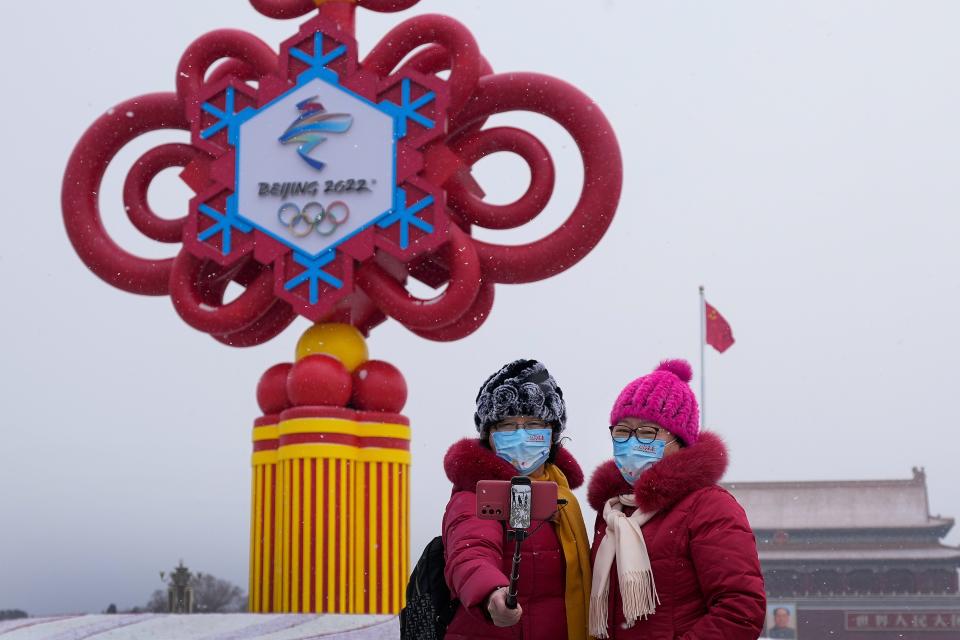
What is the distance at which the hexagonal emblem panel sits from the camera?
30.6 ft

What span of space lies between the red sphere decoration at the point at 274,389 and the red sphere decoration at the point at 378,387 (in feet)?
1.78

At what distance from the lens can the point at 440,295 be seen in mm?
9281

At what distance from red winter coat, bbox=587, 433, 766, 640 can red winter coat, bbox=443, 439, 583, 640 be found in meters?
0.14

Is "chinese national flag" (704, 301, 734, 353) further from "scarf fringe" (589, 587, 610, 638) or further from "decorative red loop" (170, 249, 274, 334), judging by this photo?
"scarf fringe" (589, 587, 610, 638)

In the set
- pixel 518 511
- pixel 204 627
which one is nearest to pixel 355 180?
pixel 204 627

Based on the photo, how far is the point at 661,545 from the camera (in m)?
2.92

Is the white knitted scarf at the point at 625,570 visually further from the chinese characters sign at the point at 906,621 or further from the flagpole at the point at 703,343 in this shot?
the chinese characters sign at the point at 906,621

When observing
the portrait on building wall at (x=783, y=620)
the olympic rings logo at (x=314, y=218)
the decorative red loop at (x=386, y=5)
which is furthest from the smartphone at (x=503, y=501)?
the portrait on building wall at (x=783, y=620)

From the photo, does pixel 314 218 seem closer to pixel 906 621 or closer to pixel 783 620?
pixel 783 620

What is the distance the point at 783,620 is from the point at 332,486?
19.3 m

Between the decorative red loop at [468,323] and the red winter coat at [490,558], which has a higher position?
the decorative red loop at [468,323]

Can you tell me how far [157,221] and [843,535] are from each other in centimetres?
2088

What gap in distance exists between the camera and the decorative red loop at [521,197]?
950cm

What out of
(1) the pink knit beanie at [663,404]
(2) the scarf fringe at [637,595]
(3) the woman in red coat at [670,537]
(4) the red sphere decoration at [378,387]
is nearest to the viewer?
(3) the woman in red coat at [670,537]
